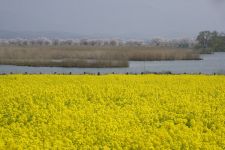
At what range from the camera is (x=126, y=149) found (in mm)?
9156

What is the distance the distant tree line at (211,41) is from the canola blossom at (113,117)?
88461 millimetres

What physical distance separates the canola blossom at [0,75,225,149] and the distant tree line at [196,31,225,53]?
290 ft

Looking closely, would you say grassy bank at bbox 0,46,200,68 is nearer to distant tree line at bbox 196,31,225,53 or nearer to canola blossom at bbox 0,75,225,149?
canola blossom at bbox 0,75,225,149

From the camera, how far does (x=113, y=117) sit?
11938 millimetres

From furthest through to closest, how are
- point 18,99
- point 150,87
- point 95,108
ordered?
point 150,87 → point 18,99 → point 95,108

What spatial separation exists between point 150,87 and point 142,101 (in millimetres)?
3410

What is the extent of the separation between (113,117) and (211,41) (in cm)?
11045

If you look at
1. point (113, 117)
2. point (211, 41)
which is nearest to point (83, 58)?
point (113, 117)

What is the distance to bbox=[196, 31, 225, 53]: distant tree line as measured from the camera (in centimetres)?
10988

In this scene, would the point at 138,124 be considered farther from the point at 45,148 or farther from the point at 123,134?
the point at 45,148

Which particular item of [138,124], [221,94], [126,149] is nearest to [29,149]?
[126,149]

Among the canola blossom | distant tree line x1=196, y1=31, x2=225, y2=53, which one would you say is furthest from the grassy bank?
distant tree line x1=196, y1=31, x2=225, y2=53

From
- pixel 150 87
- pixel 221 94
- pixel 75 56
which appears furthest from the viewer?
pixel 75 56

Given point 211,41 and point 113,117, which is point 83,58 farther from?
point 211,41
